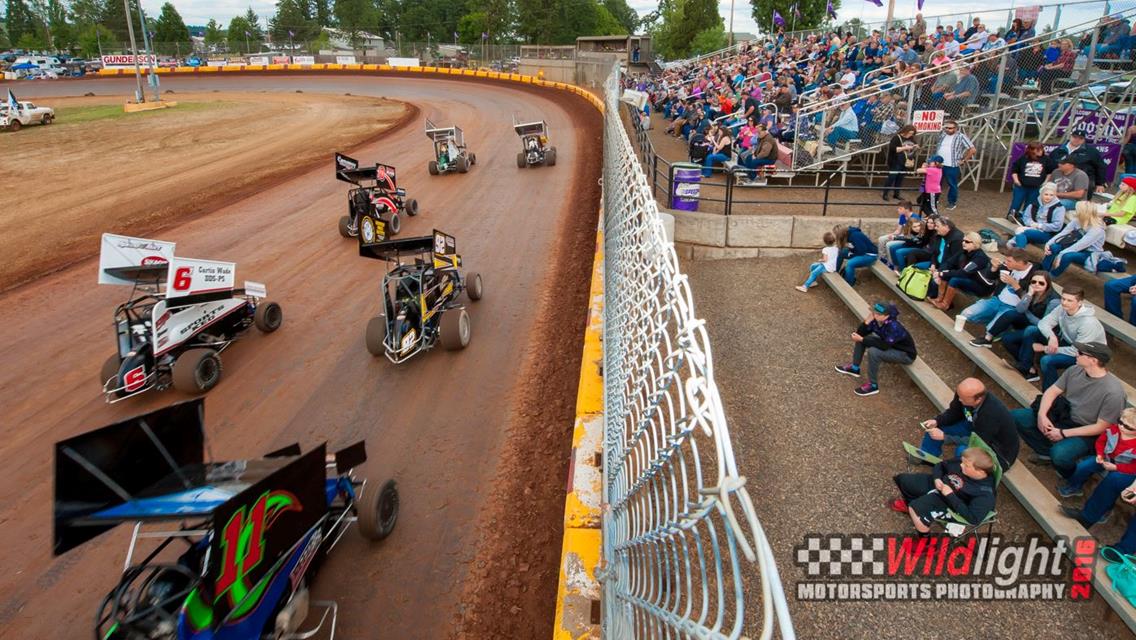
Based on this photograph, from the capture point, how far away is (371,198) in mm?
12234

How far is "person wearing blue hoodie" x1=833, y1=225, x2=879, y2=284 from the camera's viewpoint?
29.8ft

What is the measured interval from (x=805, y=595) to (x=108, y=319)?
9.64 metres

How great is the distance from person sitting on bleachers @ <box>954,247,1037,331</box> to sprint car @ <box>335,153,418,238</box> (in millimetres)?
8827

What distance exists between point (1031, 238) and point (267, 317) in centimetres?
1002

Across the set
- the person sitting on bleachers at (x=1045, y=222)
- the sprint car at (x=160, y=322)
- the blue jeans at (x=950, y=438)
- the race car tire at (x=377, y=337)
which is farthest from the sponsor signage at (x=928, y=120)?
the sprint car at (x=160, y=322)

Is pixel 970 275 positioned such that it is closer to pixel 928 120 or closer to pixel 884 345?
pixel 884 345

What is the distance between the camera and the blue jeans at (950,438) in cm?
525

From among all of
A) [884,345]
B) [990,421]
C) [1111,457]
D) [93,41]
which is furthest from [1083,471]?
[93,41]

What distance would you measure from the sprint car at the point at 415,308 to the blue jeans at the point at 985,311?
569 centimetres

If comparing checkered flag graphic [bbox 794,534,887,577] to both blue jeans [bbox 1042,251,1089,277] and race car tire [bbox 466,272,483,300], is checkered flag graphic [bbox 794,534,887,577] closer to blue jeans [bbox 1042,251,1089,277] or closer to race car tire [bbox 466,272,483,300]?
blue jeans [bbox 1042,251,1089,277]

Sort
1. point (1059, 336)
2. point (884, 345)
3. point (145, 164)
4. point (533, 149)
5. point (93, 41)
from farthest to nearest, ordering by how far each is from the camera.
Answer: point (93, 41)
point (145, 164)
point (533, 149)
point (884, 345)
point (1059, 336)

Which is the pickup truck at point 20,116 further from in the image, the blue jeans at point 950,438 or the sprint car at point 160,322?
the blue jeans at point 950,438

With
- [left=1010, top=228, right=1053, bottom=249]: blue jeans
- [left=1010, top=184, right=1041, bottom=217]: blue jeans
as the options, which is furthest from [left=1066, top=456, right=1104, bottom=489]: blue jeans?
[left=1010, top=184, right=1041, bottom=217]: blue jeans

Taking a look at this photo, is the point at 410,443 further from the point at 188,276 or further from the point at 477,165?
the point at 477,165
